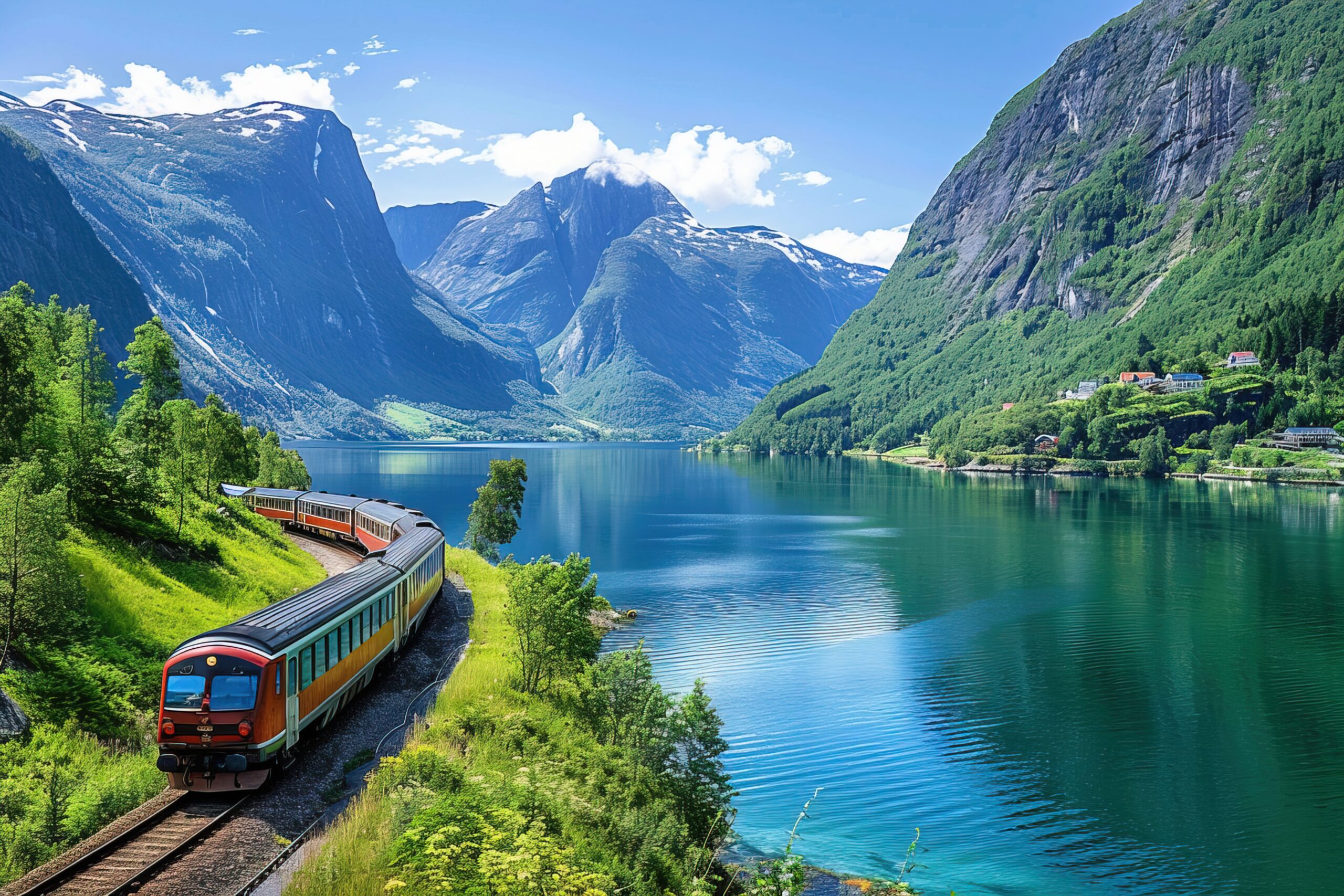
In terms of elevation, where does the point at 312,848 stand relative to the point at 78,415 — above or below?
below

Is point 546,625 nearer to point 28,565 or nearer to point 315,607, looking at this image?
point 315,607

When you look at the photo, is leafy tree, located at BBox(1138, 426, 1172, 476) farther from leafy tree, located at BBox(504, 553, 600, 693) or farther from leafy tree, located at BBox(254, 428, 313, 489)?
leafy tree, located at BBox(504, 553, 600, 693)

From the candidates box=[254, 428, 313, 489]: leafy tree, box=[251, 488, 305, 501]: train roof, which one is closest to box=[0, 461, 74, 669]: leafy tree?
box=[251, 488, 305, 501]: train roof

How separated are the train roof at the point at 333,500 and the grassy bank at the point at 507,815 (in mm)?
38178

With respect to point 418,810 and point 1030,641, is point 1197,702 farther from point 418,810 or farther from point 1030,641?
point 418,810

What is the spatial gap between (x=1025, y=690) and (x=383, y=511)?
4338 cm

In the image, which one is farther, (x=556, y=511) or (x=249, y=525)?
(x=556, y=511)

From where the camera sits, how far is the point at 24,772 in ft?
68.4

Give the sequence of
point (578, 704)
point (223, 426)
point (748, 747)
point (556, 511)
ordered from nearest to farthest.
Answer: point (578, 704) → point (748, 747) → point (223, 426) → point (556, 511)

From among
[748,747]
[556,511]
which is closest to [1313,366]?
[556,511]

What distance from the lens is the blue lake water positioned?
30.2 meters

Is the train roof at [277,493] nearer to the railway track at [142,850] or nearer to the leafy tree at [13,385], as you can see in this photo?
the leafy tree at [13,385]

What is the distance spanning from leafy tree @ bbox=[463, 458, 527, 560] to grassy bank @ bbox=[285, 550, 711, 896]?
4477 cm

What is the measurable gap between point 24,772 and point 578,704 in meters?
18.2
